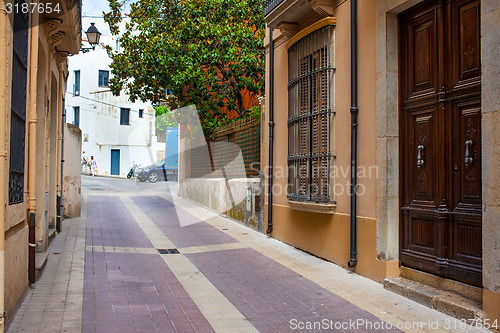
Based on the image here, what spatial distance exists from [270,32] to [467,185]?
609 centimetres

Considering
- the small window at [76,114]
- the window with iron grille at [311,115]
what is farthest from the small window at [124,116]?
the window with iron grille at [311,115]

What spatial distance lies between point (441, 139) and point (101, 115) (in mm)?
38159

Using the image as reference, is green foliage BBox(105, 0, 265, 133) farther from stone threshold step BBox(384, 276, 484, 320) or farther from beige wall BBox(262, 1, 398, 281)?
stone threshold step BBox(384, 276, 484, 320)

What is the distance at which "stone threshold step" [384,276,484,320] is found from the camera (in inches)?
180

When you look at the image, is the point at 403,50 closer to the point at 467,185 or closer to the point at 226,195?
the point at 467,185

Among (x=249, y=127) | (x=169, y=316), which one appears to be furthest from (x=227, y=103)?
(x=169, y=316)

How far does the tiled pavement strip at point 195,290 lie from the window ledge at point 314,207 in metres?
0.82

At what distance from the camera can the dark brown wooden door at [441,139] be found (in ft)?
15.9

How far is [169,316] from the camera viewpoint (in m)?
4.88

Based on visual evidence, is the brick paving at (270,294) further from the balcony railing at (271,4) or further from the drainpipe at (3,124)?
the balcony railing at (271,4)

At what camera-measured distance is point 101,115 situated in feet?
132

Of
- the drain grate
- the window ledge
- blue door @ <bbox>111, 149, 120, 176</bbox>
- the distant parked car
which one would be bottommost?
the drain grate

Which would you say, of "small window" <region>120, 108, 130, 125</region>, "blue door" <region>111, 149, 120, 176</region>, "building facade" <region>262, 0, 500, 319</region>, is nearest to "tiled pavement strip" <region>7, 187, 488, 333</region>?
"building facade" <region>262, 0, 500, 319</region>

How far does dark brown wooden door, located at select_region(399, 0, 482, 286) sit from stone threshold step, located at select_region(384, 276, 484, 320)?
0.21m
